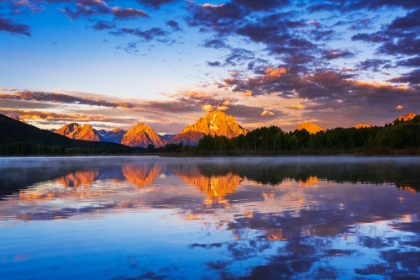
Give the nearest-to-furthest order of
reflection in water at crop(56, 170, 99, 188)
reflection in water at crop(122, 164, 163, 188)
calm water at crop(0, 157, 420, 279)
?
calm water at crop(0, 157, 420, 279)
reflection in water at crop(56, 170, 99, 188)
reflection in water at crop(122, 164, 163, 188)

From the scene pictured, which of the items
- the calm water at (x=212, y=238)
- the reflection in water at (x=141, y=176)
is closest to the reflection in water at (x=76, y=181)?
the reflection in water at (x=141, y=176)

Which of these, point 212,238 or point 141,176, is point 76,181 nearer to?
point 141,176

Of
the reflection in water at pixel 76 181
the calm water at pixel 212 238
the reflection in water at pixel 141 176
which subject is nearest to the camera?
the calm water at pixel 212 238

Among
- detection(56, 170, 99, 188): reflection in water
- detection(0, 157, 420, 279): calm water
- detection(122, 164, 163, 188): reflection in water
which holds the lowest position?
detection(56, 170, 99, 188): reflection in water

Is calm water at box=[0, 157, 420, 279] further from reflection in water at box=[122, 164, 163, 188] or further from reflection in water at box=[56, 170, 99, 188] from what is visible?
reflection in water at box=[122, 164, 163, 188]

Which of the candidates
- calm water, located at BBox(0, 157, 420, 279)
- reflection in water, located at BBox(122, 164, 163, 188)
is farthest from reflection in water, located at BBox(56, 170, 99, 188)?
calm water, located at BBox(0, 157, 420, 279)

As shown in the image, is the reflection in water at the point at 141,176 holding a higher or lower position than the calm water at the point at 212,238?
lower

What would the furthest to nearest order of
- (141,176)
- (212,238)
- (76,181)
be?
(141,176) → (76,181) → (212,238)

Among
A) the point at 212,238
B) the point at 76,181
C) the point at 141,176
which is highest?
the point at 212,238

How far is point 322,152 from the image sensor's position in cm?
16538

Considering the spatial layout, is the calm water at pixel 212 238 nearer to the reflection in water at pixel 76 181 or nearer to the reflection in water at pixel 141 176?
the reflection in water at pixel 76 181

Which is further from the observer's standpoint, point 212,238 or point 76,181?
point 76,181

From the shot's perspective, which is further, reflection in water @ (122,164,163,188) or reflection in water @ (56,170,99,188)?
reflection in water @ (122,164,163,188)

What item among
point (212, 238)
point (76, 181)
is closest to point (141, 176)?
point (76, 181)
